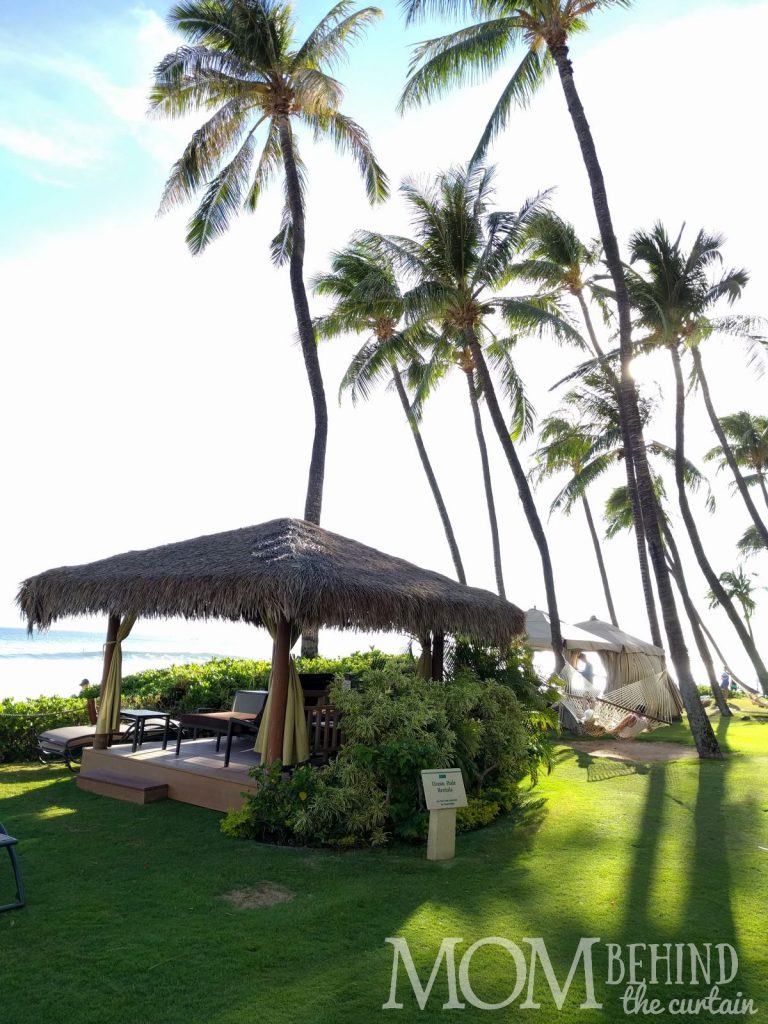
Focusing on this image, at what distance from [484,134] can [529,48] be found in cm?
164

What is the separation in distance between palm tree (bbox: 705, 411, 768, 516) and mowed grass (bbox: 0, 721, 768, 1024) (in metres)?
23.7

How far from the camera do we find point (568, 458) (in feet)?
78.9

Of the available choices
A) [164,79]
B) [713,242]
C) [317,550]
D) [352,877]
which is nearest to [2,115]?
[317,550]

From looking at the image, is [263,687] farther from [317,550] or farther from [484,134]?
[484,134]

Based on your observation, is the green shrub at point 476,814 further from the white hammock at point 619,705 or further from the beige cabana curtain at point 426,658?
the white hammock at point 619,705

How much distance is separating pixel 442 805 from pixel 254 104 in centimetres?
1445

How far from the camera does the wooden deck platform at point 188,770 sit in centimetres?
744

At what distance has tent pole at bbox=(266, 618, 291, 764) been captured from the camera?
23.6ft

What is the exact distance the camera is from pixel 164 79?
14281 mm

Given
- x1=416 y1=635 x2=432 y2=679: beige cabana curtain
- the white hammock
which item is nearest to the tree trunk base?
the white hammock

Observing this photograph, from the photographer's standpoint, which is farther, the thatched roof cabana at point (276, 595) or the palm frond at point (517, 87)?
the palm frond at point (517, 87)

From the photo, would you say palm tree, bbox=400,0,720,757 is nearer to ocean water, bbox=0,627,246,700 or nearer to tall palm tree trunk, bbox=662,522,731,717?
tall palm tree trunk, bbox=662,522,731,717

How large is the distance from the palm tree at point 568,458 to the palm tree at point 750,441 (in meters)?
6.86

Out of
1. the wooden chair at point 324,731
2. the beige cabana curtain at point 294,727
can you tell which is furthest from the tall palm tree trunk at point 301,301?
the beige cabana curtain at point 294,727
